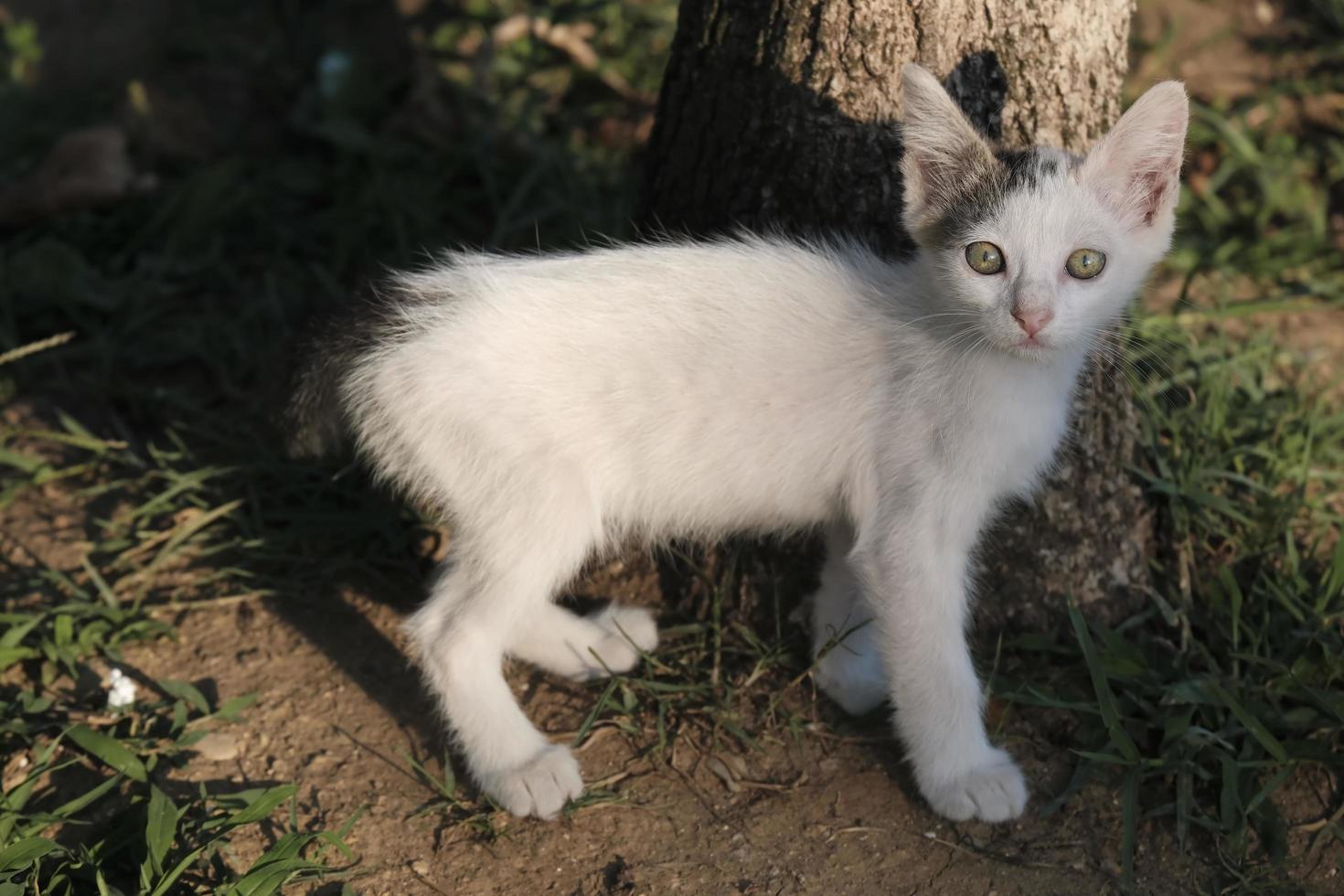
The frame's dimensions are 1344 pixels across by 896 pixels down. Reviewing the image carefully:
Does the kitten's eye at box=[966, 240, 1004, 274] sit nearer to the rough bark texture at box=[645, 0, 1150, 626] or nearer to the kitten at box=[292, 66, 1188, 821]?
the kitten at box=[292, 66, 1188, 821]

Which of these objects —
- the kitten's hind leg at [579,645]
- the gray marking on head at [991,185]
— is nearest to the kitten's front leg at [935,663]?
the gray marking on head at [991,185]

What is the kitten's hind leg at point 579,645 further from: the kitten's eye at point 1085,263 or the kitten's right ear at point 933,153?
the kitten's eye at point 1085,263

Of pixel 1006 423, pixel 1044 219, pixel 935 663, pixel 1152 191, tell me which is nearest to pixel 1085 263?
pixel 1044 219

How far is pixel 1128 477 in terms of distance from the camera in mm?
3262

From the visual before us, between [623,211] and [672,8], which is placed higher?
[672,8]

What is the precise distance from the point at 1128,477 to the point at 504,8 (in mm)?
3468

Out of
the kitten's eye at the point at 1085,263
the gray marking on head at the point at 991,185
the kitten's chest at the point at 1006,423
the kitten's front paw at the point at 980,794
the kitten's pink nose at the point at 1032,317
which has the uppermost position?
the gray marking on head at the point at 991,185

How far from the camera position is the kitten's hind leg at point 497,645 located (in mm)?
2715

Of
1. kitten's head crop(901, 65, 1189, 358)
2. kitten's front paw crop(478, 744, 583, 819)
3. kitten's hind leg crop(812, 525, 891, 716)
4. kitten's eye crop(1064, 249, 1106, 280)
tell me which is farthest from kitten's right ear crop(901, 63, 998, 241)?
kitten's front paw crop(478, 744, 583, 819)

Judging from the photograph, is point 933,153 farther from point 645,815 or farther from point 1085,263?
point 645,815

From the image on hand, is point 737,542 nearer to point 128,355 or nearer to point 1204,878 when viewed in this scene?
point 1204,878

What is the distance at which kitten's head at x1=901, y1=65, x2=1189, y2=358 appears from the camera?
2.49m

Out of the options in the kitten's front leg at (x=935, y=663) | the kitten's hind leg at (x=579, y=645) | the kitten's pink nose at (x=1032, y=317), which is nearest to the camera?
the kitten's pink nose at (x=1032, y=317)

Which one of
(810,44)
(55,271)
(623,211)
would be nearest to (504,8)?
(623,211)
